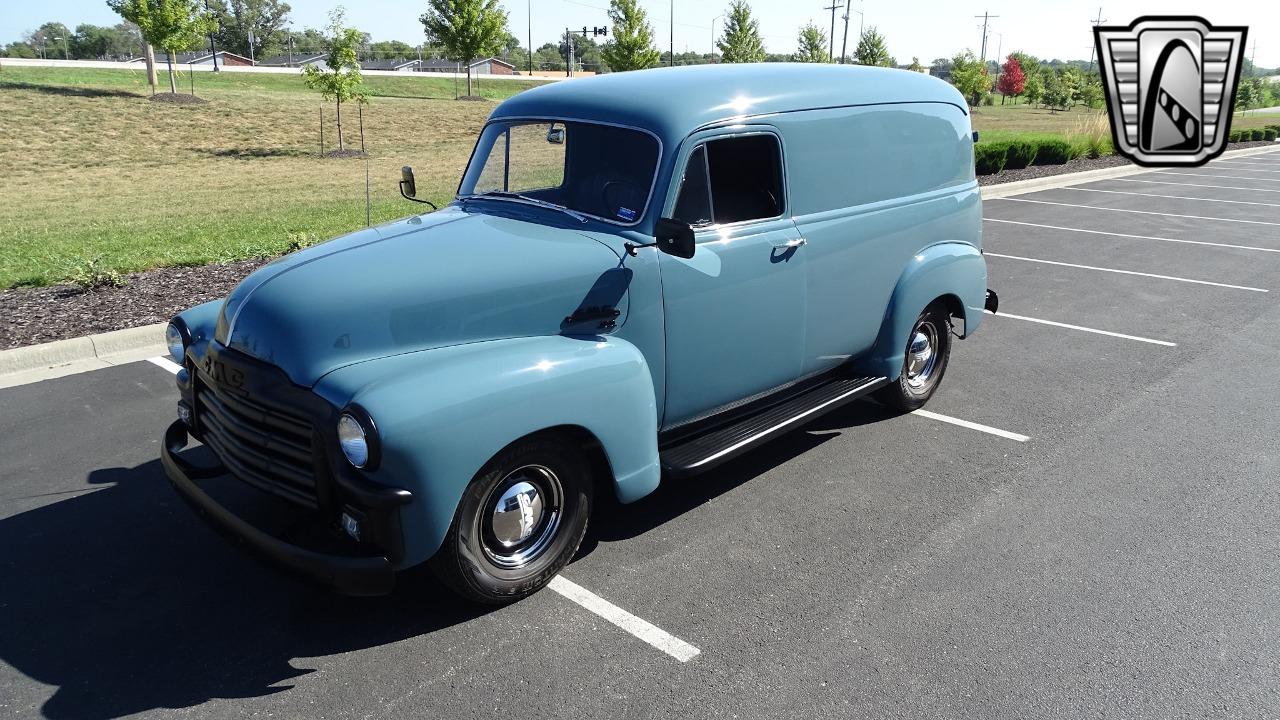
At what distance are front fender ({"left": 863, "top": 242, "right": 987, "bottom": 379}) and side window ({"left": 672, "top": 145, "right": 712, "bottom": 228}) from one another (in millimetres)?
1693

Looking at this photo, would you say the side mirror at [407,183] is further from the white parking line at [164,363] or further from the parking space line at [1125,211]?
the parking space line at [1125,211]

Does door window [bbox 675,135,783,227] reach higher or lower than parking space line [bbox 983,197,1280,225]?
higher

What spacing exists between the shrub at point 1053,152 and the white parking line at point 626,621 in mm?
20853

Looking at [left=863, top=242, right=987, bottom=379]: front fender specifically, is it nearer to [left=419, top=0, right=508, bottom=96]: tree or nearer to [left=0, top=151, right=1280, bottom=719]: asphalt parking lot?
[left=0, top=151, right=1280, bottom=719]: asphalt parking lot

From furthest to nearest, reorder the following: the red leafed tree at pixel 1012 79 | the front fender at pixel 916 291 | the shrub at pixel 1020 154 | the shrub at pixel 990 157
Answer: the red leafed tree at pixel 1012 79
the shrub at pixel 1020 154
the shrub at pixel 990 157
the front fender at pixel 916 291

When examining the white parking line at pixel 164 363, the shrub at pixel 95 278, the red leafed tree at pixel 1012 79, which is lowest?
the white parking line at pixel 164 363

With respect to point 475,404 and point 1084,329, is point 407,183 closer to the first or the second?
point 475,404

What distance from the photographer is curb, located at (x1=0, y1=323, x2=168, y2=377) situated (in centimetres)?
661

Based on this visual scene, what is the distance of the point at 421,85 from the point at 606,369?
5482 cm

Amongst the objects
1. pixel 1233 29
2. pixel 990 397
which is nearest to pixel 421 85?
pixel 1233 29

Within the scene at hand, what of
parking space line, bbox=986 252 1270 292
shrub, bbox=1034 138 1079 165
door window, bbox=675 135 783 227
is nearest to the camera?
door window, bbox=675 135 783 227

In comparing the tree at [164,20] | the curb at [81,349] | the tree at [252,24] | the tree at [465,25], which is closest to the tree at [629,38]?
the tree at [465,25]

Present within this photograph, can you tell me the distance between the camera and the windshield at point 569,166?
4.34m

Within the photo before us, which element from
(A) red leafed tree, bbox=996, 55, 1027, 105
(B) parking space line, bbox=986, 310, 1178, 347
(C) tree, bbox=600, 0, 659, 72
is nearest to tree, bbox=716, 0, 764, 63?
(C) tree, bbox=600, 0, 659, 72
